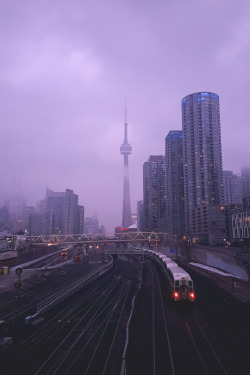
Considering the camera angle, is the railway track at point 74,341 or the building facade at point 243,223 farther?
the building facade at point 243,223

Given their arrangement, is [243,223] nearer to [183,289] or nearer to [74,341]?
[183,289]

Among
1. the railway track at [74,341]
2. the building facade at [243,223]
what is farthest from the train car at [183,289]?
the building facade at [243,223]

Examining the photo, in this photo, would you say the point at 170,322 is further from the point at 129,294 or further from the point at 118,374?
the point at 129,294


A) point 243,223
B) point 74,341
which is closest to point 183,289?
point 74,341

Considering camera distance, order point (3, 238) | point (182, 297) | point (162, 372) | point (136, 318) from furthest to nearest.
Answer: point (3, 238) < point (182, 297) < point (136, 318) < point (162, 372)

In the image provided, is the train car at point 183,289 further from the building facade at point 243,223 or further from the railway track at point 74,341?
the building facade at point 243,223

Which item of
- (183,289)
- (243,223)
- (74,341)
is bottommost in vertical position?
(74,341)

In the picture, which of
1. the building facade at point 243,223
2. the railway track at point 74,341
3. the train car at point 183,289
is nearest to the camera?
the railway track at point 74,341

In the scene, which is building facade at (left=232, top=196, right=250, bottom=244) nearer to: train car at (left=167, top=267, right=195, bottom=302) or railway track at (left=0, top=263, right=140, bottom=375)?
railway track at (left=0, top=263, right=140, bottom=375)

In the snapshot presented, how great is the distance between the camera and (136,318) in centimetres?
3228

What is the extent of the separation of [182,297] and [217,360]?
1444cm

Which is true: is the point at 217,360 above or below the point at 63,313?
above

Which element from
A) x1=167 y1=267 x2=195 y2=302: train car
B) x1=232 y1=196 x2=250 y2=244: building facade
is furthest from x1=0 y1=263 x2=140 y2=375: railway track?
x1=232 y1=196 x2=250 y2=244: building facade

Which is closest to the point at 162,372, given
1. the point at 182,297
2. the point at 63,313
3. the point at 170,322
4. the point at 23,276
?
→ the point at 170,322
